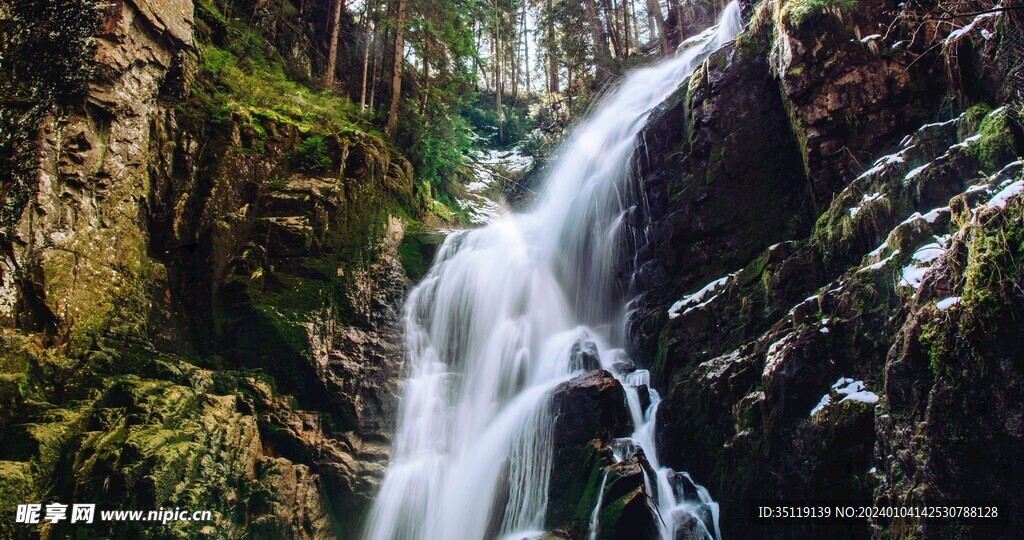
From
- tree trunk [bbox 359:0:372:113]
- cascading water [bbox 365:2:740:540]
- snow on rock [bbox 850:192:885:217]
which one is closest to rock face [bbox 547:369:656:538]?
cascading water [bbox 365:2:740:540]

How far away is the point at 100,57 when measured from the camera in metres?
8.97

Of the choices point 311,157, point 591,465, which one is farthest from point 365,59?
point 591,465

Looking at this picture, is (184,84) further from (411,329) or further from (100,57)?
(411,329)

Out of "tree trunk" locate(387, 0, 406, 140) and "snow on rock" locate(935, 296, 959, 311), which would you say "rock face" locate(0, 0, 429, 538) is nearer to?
"tree trunk" locate(387, 0, 406, 140)

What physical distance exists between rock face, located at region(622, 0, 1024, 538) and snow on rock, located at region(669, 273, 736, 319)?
0.05 meters

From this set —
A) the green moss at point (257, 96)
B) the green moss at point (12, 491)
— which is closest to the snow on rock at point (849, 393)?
the green moss at point (12, 491)

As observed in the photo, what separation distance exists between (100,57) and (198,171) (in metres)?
2.40

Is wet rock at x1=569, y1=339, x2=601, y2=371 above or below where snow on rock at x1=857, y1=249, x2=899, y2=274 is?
below

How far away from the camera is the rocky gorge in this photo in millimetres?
5469

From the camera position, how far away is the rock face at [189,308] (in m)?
7.16

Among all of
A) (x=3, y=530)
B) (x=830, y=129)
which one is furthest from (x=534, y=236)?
(x=3, y=530)

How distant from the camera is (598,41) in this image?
22.5m

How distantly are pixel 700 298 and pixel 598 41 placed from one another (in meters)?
16.9

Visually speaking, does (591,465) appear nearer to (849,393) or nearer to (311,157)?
(849,393)
